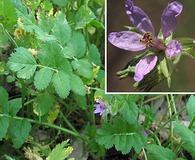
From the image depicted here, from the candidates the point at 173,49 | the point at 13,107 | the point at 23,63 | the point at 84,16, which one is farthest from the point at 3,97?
the point at 173,49

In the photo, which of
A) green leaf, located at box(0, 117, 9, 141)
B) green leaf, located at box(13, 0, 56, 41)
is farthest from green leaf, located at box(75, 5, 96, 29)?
green leaf, located at box(0, 117, 9, 141)

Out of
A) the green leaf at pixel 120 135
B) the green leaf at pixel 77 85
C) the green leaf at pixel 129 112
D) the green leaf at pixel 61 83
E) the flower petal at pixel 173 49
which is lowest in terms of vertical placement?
the green leaf at pixel 120 135

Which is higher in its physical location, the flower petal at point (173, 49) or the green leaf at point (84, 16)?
the flower petal at point (173, 49)

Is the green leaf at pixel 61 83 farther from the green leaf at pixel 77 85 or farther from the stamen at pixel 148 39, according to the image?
the stamen at pixel 148 39

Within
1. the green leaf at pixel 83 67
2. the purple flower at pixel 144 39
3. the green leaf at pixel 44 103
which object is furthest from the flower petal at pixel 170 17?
the green leaf at pixel 44 103

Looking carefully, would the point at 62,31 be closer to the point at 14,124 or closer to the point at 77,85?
the point at 77,85

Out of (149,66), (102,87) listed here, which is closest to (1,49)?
(102,87)

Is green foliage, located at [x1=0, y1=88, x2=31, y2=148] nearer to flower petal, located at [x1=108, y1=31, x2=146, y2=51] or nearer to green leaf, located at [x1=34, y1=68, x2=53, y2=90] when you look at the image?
green leaf, located at [x1=34, y1=68, x2=53, y2=90]

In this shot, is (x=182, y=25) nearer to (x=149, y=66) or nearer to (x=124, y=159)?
(x=149, y=66)
